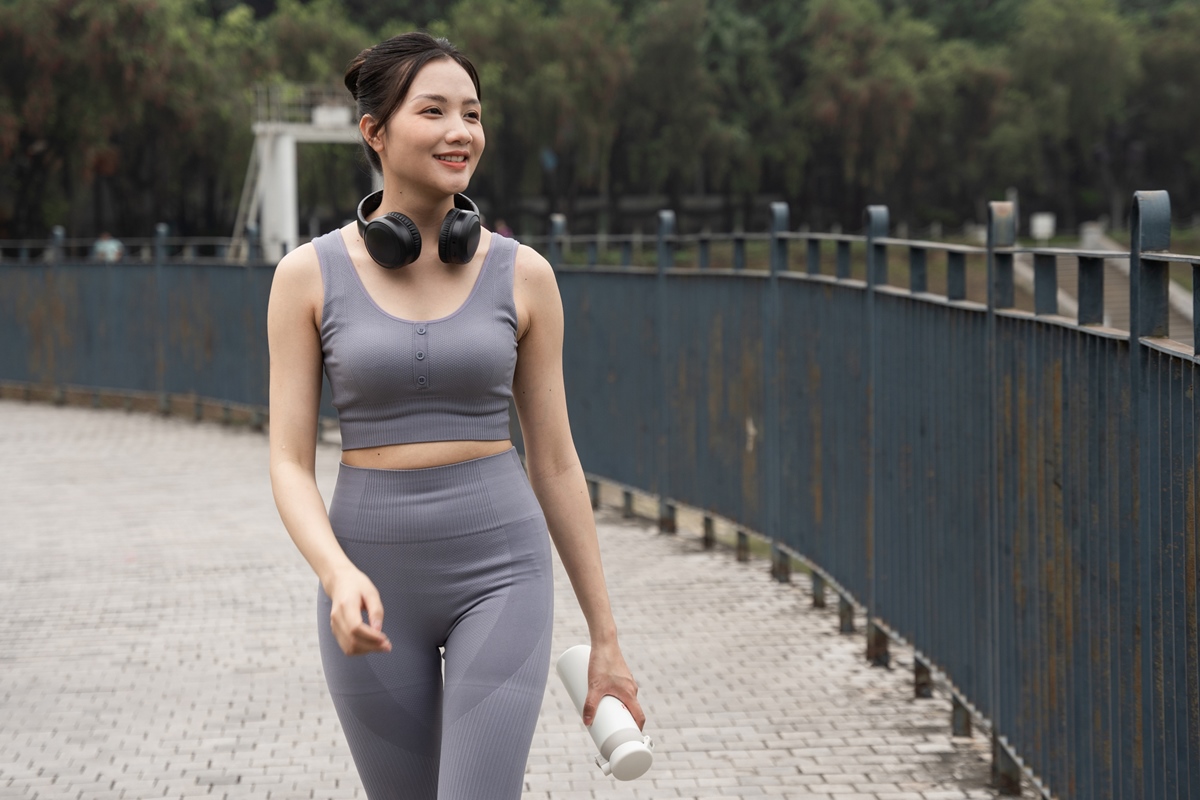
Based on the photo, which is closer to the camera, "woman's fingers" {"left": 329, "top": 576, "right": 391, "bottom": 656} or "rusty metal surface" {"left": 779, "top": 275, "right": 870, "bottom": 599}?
"woman's fingers" {"left": 329, "top": 576, "right": 391, "bottom": 656}

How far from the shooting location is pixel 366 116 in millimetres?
2932

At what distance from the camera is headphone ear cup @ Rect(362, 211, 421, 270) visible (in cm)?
281

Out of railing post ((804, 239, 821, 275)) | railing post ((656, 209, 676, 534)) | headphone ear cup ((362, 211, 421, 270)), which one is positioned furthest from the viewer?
railing post ((656, 209, 676, 534))

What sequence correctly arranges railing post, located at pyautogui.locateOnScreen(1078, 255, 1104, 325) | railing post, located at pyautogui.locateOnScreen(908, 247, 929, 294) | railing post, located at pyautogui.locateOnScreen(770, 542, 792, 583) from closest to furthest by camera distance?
1. railing post, located at pyautogui.locateOnScreen(1078, 255, 1104, 325)
2. railing post, located at pyautogui.locateOnScreen(908, 247, 929, 294)
3. railing post, located at pyautogui.locateOnScreen(770, 542, 792, 583)

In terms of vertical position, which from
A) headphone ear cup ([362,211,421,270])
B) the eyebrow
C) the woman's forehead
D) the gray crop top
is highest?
the woman's forehead

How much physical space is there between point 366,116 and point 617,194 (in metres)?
69.6

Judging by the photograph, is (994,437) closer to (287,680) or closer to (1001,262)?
(1001,262)

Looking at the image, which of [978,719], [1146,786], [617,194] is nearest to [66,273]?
[978,719]

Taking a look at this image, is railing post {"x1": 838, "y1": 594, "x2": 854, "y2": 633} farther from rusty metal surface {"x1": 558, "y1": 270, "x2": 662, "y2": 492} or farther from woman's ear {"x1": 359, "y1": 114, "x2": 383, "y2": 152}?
woman's ear {"x1": 359, "y1": 114, "x2": 383, "y2": 152}

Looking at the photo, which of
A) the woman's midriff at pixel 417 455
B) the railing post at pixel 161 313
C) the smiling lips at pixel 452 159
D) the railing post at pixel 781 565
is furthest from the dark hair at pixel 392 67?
the railing post at pixel 161 313

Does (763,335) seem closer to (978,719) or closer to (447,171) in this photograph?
(978,719)

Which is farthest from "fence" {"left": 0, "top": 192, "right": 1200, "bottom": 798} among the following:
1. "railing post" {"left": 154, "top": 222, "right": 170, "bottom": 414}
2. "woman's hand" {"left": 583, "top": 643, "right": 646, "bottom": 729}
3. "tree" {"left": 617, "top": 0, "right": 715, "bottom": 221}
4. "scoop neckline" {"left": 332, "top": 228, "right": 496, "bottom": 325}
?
"tree" {"left": 617, "top": 0, "right": 715, "bottom": 221}

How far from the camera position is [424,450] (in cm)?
280

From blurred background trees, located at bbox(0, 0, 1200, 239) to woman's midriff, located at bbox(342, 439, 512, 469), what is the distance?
42.4 metres
